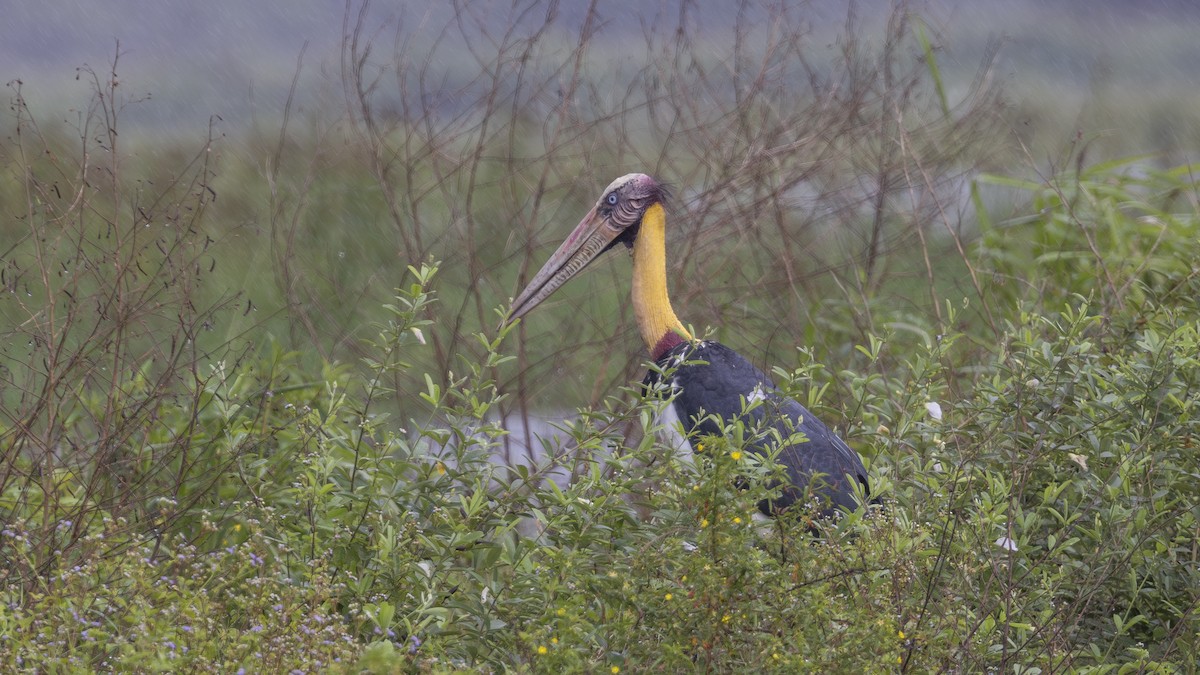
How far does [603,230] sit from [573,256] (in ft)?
0.49

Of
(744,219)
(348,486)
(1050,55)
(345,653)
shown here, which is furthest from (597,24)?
(1050,55)

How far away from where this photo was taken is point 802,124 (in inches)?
281

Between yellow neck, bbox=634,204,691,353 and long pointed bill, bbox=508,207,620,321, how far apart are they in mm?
128

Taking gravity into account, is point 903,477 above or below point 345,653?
below

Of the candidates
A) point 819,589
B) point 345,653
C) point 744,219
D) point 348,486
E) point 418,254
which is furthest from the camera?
point 744,219

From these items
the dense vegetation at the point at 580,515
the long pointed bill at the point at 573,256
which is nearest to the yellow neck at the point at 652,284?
the long pointed bill at the point at 573,256

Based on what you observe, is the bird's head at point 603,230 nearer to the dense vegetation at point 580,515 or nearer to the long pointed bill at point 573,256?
the long pointed bill at point 573,256

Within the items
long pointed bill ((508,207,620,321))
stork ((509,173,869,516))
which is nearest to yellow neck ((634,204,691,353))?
stork ((509,173,869,516))

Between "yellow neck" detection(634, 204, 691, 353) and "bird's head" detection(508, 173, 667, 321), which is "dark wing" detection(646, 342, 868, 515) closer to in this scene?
"yellow neck" detection(634, 204, 691, 353)

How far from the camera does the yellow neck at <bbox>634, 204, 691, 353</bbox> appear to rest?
5609 millimetres

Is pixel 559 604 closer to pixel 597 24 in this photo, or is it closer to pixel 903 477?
pixel 903 477

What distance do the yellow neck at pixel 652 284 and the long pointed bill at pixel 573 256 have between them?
0.13 metres

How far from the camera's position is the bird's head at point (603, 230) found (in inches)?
224

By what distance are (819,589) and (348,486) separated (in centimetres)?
134
